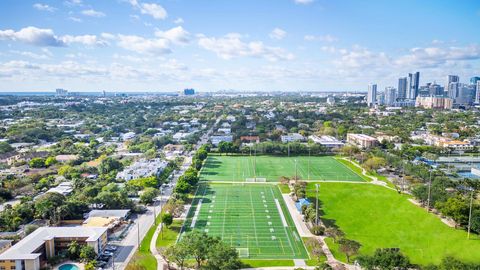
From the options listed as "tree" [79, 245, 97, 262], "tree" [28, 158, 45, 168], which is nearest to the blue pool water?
"tree" [79, 245, 97, 262]

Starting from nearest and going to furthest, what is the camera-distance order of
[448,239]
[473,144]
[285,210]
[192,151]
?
[448,239] → [285,210] → [192,151] → [473,144]

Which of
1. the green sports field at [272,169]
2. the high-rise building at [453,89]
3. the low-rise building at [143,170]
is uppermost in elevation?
the high-rise building at [453,89]

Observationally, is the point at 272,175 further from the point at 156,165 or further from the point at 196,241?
the point at 196,241

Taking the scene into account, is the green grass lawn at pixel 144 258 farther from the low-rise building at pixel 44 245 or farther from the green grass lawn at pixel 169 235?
the low-rise building at pixel 44 245

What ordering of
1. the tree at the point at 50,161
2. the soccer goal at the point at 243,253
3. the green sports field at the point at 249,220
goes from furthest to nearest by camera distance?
the tree at the point at 50,161, the green sports field at the point at 249,220, the soccer goal at the point at 243,253

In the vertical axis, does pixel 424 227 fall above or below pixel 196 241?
below

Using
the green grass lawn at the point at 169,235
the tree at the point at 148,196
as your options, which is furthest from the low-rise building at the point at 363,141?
the green grass lawn at the point at 169,235

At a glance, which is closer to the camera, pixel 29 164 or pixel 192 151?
pixel 29 164

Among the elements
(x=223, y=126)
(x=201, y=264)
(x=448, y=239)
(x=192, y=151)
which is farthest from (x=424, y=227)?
(x=223, y=126)

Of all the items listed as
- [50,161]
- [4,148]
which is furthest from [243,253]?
[4,148]
